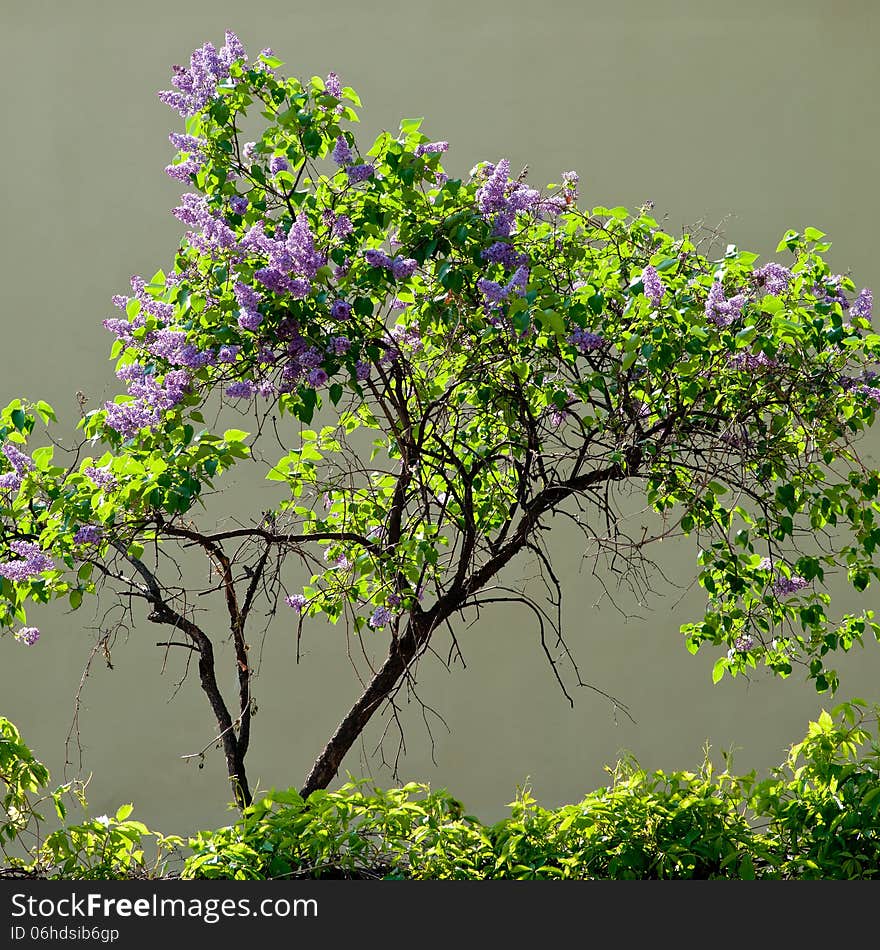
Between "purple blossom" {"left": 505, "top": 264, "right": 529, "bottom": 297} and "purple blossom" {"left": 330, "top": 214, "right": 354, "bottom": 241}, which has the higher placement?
"purple blossom" {"left": 330, "top": 214, "right": 354, "bottom": 241}

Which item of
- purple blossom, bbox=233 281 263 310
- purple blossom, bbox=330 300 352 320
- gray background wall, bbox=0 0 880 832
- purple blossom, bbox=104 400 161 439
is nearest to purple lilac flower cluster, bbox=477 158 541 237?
purple blossom, bbox=330 300 352 320

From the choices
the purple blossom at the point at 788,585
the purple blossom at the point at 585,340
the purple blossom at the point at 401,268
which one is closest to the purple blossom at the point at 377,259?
the purple blossom at the point at 401,268

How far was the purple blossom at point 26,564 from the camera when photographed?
6.99 feet

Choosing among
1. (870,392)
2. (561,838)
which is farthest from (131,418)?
(870,392)

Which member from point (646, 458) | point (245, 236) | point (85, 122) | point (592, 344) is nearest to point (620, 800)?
point (646, 458)

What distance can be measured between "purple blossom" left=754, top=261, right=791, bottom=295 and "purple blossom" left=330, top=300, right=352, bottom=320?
803mm

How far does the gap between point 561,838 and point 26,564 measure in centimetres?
115

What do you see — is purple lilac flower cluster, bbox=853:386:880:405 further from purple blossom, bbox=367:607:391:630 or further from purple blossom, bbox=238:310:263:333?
purple blossom, bbox=238:310:263:333

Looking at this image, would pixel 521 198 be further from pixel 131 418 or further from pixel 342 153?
pixel 131 418

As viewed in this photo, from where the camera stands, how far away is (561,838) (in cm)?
248

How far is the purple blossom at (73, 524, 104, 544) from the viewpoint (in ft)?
6.97

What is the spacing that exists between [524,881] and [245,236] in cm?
125

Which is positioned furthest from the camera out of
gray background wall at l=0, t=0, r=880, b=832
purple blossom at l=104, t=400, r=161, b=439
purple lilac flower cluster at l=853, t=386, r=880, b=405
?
gray background wall at l=0, t=0, r=880, b=832

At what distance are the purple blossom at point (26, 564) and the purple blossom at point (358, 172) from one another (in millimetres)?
845
